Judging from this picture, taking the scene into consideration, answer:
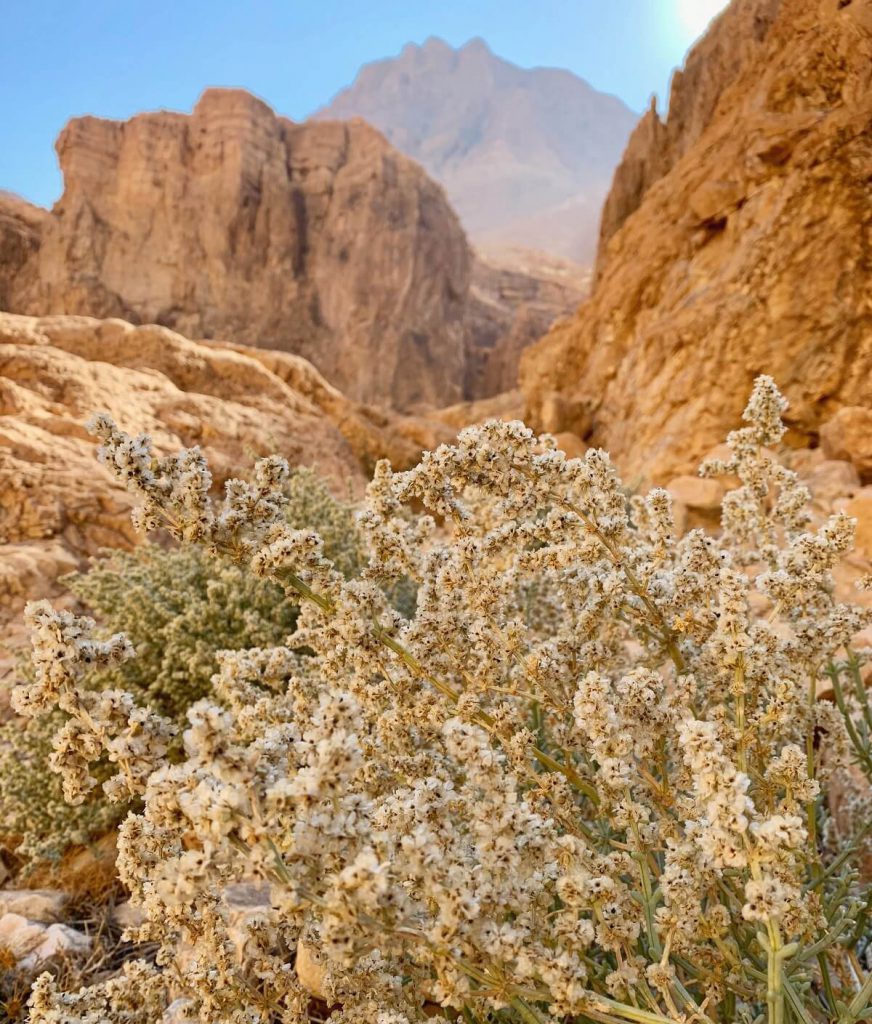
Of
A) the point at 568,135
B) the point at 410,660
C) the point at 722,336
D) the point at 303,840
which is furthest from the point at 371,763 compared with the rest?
the point at 568,135

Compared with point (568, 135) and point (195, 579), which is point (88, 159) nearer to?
point (195, 579)

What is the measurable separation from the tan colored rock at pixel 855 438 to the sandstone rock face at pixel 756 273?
884 millimetres

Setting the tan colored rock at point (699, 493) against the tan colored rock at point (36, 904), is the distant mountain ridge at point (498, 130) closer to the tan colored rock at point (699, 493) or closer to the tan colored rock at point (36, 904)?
the tan colored rock at point (699, 493)

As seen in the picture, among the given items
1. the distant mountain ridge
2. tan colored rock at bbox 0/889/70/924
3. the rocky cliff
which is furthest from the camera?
the distant mountain ridge

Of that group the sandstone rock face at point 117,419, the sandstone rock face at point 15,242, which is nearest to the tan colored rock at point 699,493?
the sandstone rock face at point 117,419

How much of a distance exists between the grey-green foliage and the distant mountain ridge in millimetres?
71332

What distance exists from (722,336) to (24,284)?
2866 cm

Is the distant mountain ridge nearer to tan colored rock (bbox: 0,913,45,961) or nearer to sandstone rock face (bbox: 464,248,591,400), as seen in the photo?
sandstone rock face (bbox: 464,248,591,400)

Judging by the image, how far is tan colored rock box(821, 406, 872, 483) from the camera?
226 inches

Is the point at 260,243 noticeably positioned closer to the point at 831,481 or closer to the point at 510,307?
the point at 510,307

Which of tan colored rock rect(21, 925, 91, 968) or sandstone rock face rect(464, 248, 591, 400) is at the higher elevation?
sandstone rock face rect(464, 248, 591, 400)

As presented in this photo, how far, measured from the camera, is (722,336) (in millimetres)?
7551

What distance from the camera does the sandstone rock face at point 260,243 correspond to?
26.9 meters

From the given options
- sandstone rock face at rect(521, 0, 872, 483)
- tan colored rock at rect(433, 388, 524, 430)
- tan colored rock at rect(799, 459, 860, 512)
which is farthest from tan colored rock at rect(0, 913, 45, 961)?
tan colored rock at rect(433, 388, 524, 430)
